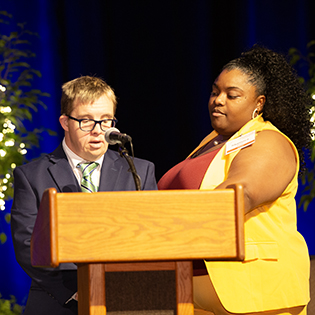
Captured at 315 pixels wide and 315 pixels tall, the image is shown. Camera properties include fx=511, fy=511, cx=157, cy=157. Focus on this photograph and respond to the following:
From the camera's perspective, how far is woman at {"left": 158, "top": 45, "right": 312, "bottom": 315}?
1.70m

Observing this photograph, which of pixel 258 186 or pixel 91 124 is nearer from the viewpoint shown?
pixel 258 186

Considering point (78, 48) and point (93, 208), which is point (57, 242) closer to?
point (93, 208)

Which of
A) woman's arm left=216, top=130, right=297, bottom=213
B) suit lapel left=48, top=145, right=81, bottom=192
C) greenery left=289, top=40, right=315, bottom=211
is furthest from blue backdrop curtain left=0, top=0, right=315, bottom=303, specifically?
woman's arm left=216, top=130, right=297, bottom=213

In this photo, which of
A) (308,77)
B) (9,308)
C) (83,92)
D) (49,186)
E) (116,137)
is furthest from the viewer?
(308,77)

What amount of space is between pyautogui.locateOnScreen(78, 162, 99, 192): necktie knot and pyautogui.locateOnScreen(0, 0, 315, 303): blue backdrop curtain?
6.23 ft

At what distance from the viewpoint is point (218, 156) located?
191 cm

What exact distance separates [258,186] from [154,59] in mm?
2452

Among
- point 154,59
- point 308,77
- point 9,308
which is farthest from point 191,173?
point 308,77

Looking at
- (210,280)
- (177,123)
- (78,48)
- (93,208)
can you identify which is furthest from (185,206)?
(78,48)

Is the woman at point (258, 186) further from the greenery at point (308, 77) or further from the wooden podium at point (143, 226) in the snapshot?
the greenery at point (308, 77)

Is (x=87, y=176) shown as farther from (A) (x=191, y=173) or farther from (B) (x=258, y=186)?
(B) (x=258, y=186)

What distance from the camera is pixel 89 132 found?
1926mm

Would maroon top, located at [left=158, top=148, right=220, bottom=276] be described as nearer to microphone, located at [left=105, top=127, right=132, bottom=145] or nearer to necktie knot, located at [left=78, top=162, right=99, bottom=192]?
necktie knot, located at [left=78, top=162, right=99, bottom=192]

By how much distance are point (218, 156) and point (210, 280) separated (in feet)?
1.50
